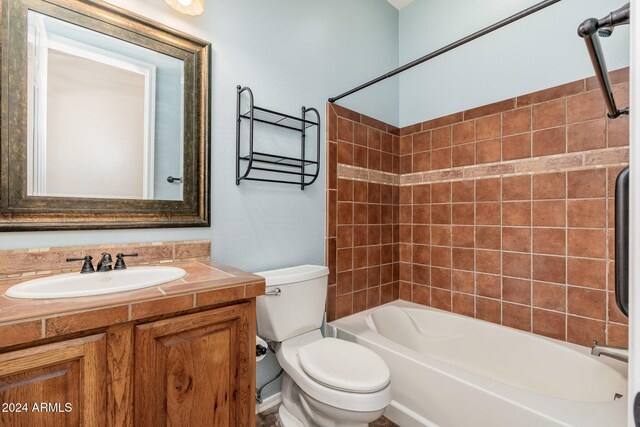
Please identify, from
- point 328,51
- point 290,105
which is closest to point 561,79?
point 328,51

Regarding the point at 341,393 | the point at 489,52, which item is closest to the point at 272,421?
the point at 341,393

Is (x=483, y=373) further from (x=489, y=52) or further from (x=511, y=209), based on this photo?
(x=489, y=52)

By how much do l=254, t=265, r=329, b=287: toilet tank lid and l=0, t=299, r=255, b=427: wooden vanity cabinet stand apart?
43 centimetres

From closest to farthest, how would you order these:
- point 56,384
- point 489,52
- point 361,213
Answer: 1. point 56,384
2. point 489,52
3. point 361,213

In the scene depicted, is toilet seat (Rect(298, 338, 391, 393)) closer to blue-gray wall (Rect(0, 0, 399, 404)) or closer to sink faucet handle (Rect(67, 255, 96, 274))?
blue-gray wall (Rect(0, 0, 399, 404))

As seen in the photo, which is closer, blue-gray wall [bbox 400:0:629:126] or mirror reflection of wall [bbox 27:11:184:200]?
mirror reflection of wall [bbox 27:11:184:200]

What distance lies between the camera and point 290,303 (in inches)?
61.7

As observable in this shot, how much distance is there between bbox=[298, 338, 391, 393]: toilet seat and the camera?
125 cm

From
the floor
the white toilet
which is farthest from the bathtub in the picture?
the white toilet

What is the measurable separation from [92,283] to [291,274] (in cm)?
83

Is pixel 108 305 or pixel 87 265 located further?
pixel 87 265

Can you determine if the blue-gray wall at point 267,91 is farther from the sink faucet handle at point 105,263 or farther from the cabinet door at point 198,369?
the cabinet door at point 198,369

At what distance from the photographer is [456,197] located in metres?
2.18

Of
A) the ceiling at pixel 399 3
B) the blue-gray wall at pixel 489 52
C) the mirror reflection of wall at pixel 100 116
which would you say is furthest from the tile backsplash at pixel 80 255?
the ceiling at pixel 399 3
